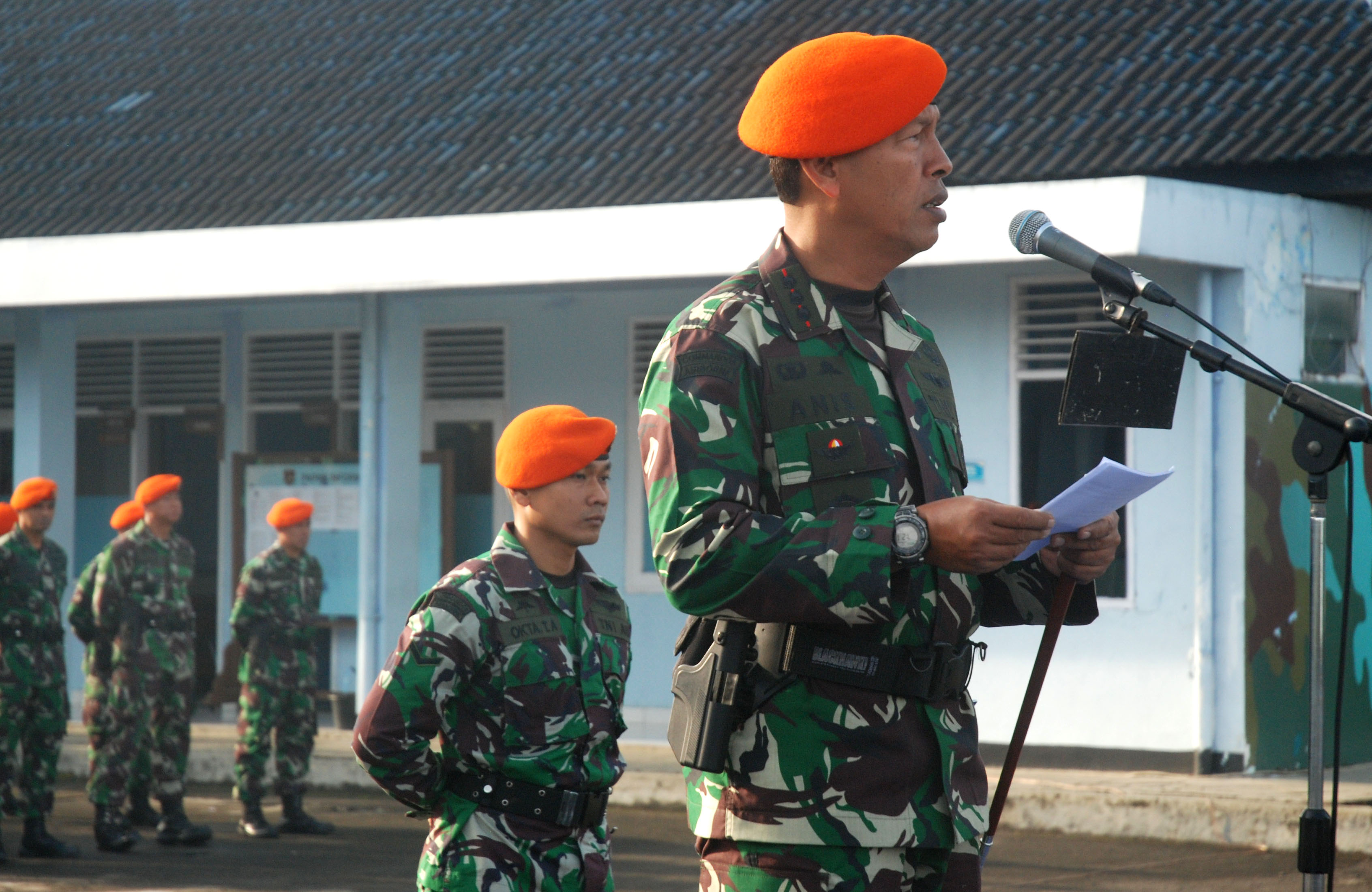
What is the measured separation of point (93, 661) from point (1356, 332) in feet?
26.7

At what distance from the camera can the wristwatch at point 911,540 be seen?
2.47 metres

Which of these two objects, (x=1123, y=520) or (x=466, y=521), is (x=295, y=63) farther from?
(x=1123, y=520)

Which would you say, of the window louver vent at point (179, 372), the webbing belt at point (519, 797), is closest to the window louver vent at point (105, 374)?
the window louver vent at point (179, 372)

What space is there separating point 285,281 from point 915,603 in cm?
1082

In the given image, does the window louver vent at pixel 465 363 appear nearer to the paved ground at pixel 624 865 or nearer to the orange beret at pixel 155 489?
the orange beret at pixel 155 489

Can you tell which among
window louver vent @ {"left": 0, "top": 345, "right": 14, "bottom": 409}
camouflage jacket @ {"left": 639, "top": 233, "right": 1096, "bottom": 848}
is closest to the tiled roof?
window louver vent @ {"left": 0, "top": 345, "right": 14, "bottom": 409}

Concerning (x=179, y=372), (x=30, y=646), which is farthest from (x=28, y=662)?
(x=179, y=372)

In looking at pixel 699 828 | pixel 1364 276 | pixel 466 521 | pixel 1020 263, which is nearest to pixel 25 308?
pixel 466 521

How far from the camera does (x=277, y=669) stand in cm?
1080

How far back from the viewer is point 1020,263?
37.4 ft

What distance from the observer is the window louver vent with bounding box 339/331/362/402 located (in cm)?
1491

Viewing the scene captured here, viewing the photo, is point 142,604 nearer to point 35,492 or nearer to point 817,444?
point 35,492

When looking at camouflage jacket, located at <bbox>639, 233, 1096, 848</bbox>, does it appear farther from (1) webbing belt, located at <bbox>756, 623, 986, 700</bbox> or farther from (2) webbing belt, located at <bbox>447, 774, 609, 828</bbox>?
(2) webbing belt, located at <bbox>447, 774, 609, 828</bbox>

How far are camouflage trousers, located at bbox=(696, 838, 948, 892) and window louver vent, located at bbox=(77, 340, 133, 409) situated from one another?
46.5 ft
